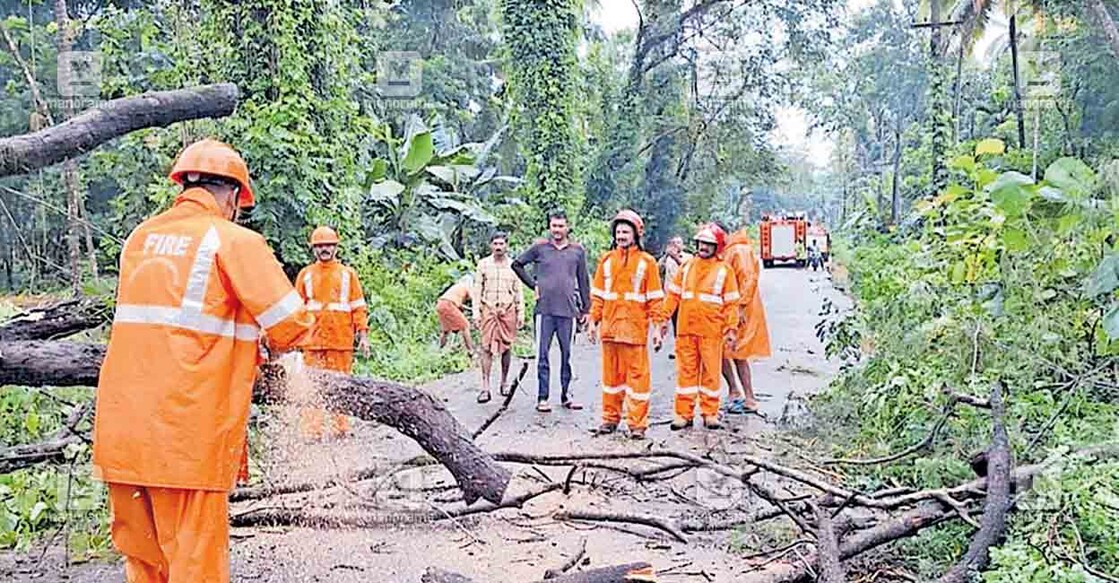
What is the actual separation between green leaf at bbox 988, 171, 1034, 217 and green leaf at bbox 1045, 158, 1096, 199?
127mm

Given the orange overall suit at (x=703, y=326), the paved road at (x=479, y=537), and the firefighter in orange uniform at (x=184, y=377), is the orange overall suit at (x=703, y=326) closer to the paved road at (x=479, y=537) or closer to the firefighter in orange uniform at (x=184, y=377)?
the paved road at (x=479, y=537)

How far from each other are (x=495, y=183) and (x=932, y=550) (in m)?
16.4

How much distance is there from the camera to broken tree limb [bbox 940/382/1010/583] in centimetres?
407

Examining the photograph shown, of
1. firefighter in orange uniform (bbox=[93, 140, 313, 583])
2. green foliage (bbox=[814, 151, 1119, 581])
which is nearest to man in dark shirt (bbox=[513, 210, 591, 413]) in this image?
green foliage (bbox=[814, 151, 1119, 581])

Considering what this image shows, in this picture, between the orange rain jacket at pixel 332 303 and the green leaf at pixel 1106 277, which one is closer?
the green leaf at pixel 1106 277

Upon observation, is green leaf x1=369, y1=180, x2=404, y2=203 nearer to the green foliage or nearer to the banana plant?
the banana plant

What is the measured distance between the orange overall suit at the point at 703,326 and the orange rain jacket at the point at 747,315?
55 centimetres

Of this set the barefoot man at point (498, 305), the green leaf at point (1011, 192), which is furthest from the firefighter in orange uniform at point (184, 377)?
the barefoot man at point (498, 305)

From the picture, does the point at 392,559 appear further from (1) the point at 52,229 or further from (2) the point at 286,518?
(1) the point at 52,229

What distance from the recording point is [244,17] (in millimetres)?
10672

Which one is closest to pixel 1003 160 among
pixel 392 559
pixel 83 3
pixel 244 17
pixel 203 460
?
pixel 244 17

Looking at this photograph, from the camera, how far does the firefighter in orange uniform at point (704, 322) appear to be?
805 cm

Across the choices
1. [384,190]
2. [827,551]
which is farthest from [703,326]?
[384,190]

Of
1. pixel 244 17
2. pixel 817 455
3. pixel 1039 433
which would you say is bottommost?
pixel 817 455
